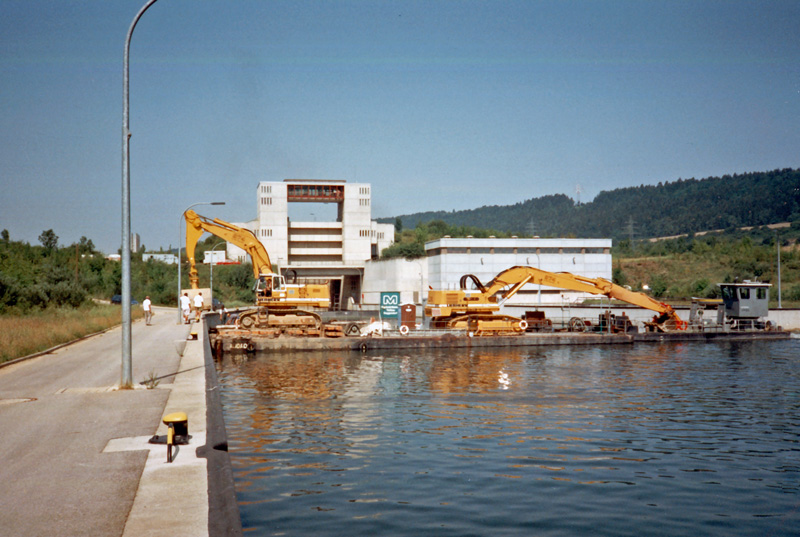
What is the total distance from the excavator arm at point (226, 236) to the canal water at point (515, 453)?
16.2 meters

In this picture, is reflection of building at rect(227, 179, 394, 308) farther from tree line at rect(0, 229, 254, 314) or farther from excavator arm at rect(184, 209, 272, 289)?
excavator arm at rect(184, 209, 272, 289)

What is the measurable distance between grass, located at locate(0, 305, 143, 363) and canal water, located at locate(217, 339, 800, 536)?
8481 mm

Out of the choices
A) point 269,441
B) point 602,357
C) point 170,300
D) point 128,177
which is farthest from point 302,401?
point 170,300

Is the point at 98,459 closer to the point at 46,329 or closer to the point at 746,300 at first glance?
the point at 46,329

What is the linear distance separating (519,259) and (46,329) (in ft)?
239

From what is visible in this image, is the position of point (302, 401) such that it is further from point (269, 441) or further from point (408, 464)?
point (408, 464)

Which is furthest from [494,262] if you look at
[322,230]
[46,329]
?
[46,329]

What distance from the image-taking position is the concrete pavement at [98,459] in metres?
7.83

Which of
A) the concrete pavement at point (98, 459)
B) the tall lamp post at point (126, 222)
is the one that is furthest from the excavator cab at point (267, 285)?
the tall lamp post at point (126, 222)

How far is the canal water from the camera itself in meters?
10.9

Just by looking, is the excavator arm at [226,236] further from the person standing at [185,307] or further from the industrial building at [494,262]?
the industrial building at [494,262]

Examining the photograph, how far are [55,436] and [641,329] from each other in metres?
49.4

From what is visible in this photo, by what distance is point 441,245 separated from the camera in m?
98.9

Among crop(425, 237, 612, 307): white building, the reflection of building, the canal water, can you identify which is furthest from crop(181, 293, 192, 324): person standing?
the reflection of building
